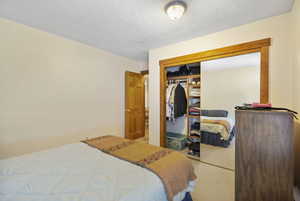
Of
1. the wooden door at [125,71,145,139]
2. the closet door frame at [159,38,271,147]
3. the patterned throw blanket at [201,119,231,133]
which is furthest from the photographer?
the wooden door at [125,71,145,139]

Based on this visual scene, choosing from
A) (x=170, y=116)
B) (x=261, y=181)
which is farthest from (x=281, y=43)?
(x=170, y=116)

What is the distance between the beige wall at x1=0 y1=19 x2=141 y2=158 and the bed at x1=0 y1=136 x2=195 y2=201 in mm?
994

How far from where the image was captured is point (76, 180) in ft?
3.61

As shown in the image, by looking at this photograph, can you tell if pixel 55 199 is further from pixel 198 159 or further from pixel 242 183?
pixel 198 159

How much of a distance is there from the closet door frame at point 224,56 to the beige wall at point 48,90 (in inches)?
54.3

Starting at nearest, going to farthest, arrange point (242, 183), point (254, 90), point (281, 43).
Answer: point (242, 183) < point (281, 43) < point (254, 90)

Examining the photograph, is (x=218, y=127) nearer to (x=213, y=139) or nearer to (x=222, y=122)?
(x=222, y=122)

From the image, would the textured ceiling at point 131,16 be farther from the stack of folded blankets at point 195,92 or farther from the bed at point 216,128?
the bed at point 216,128

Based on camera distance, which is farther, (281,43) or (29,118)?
(29,118)

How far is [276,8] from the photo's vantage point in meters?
1.72

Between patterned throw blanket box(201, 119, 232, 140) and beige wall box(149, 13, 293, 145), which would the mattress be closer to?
patterned throw blanket box(201, 119, 232, 140)

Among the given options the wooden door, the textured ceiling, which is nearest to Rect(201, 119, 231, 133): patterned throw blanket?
the textured ceiling

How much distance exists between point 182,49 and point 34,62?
267 centimetres

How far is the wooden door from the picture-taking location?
12.6 feet
